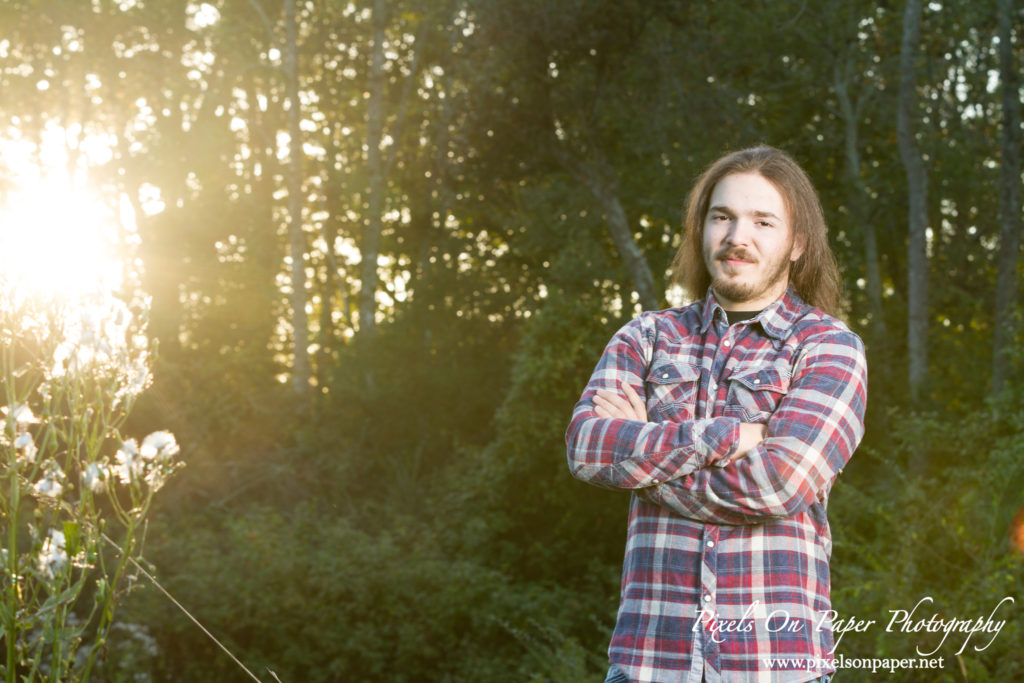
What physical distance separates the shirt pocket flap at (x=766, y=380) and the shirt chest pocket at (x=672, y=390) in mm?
124

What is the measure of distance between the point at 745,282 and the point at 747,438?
1.36 feet

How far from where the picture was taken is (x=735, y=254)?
2459 millimetres

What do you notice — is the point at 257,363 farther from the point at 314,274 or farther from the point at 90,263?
the point at 90,263

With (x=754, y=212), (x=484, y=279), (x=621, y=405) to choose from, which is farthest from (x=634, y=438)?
(x=484, y=279)

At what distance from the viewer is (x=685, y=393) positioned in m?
2.49

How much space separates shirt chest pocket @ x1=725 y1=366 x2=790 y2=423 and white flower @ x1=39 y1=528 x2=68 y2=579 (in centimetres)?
174

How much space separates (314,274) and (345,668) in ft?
62.9

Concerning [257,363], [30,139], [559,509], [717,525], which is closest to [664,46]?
[559,509]

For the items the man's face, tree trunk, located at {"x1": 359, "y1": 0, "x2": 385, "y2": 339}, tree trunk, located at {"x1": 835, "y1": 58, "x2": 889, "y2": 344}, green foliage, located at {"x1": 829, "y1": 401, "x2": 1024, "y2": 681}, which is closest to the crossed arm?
the man's face

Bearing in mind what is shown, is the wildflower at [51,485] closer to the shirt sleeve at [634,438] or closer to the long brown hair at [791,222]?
the shirt sleeve at [634,438]

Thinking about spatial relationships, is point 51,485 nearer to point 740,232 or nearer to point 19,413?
point 19,413

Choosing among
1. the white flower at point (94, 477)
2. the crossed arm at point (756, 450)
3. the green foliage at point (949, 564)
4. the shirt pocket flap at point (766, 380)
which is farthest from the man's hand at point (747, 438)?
the green foliage at point (949, 564)

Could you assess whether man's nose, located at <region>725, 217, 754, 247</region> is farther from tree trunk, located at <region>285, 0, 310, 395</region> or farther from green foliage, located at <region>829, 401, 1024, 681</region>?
tree trunk, located at <region>285, 0, 310, 395</region>

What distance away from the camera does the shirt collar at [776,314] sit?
2465mm
